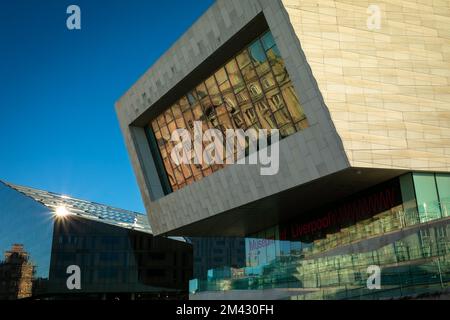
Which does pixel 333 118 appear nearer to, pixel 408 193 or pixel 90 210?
pixel 408 193

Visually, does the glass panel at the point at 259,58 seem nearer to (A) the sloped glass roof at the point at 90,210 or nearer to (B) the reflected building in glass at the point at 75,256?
(B) the reflected building in glass at the point at 75,256

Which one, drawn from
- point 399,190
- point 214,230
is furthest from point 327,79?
point 214,230

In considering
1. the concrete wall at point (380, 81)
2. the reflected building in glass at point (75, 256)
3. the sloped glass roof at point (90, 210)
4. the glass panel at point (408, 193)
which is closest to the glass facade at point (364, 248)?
the glass panel at point (408, 193)

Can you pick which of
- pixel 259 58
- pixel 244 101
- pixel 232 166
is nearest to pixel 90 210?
pixel 232 166

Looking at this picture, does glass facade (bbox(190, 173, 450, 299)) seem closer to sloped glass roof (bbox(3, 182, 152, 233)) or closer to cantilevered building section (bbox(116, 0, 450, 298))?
cantilevered building section (bbox(116, 0, 450, 298))

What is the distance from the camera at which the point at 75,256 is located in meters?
48.8

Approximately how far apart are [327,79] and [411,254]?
959 centimetres

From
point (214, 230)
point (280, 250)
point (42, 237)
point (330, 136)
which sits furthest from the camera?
point (42, 237)

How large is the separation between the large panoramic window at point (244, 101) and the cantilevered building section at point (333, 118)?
0.09 m

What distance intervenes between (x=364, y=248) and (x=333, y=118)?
5.96 metres

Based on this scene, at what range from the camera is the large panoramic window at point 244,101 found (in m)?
25.7
